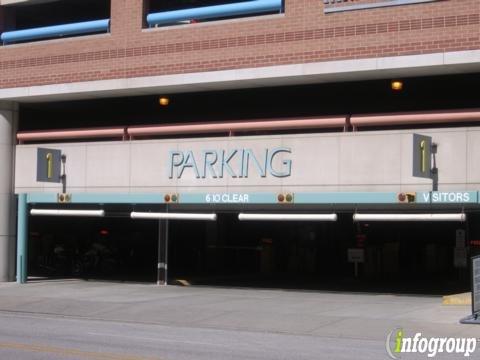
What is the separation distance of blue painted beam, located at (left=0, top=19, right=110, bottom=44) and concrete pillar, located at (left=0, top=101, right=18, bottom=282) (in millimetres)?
2115

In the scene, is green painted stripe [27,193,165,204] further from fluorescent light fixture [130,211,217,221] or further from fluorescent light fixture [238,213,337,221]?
fluorescent light fixture [238,213,337,221]

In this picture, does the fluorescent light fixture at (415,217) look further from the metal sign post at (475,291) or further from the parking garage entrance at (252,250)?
the parking garage entrance at (252,250)

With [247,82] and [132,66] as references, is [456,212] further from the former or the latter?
[132,66]

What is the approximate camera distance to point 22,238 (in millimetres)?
24109

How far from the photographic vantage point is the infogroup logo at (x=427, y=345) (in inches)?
443

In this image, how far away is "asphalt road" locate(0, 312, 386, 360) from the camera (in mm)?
10703

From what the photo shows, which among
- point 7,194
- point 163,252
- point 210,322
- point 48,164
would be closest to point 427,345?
point 210,322

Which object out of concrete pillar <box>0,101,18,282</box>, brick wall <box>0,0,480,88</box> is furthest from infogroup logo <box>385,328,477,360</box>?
concrete pillar <box>0,101,18,282</box>

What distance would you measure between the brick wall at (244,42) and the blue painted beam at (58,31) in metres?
0.37

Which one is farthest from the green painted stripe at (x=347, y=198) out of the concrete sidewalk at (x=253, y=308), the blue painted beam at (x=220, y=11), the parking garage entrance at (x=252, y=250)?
the parking garage entrance at (x=252, y=250)

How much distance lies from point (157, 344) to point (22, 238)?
530 inches

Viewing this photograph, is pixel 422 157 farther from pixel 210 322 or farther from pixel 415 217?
pixel 210 322

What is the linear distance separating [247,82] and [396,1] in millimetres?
4452

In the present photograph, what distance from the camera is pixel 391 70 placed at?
61.8 ft
